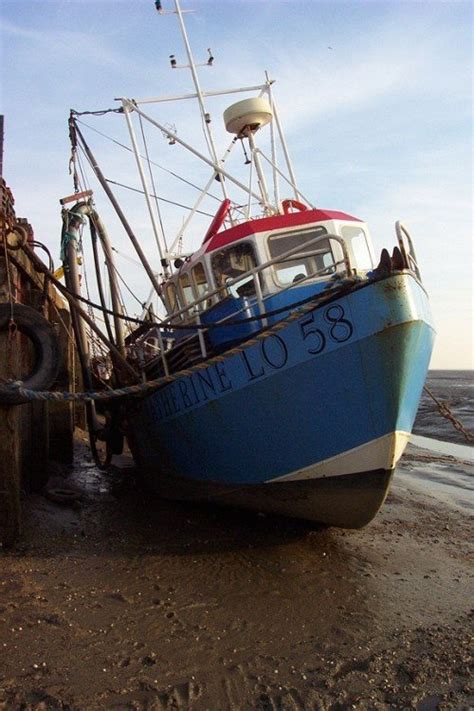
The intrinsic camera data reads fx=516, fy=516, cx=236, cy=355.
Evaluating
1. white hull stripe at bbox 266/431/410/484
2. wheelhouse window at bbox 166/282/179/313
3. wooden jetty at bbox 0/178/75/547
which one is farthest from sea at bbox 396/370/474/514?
wooden jetty at bbox 0/178/75/547

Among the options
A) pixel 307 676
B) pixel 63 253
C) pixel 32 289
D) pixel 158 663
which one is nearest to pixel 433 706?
pixel 307 676

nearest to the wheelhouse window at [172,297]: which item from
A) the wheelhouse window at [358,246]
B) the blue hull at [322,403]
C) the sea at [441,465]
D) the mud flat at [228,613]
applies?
the blue hull at [322,403]

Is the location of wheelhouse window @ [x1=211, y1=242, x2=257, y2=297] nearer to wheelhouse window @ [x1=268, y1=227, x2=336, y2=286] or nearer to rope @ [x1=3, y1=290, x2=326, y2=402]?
wheelhouse window @ [x1=268, y1=227, x2=336, y2=286]

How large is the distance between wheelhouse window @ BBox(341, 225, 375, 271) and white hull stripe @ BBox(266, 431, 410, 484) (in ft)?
8.66

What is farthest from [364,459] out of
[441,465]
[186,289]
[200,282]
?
[441,465]

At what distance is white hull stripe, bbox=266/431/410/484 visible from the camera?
4.96 meters

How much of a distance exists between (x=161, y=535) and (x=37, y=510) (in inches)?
63.2

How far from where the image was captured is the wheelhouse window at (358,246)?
686 cm

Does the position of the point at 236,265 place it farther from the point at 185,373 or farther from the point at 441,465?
the point at 441,465

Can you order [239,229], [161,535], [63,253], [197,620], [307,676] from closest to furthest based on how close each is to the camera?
[307,676]
[197,620]
[161,535]
[239,229]
[63,253]

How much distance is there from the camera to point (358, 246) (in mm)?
7000

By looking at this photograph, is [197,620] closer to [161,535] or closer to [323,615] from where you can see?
[323,615]

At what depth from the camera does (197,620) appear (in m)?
4.14

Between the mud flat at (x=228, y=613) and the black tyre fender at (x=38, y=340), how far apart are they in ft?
5.59
